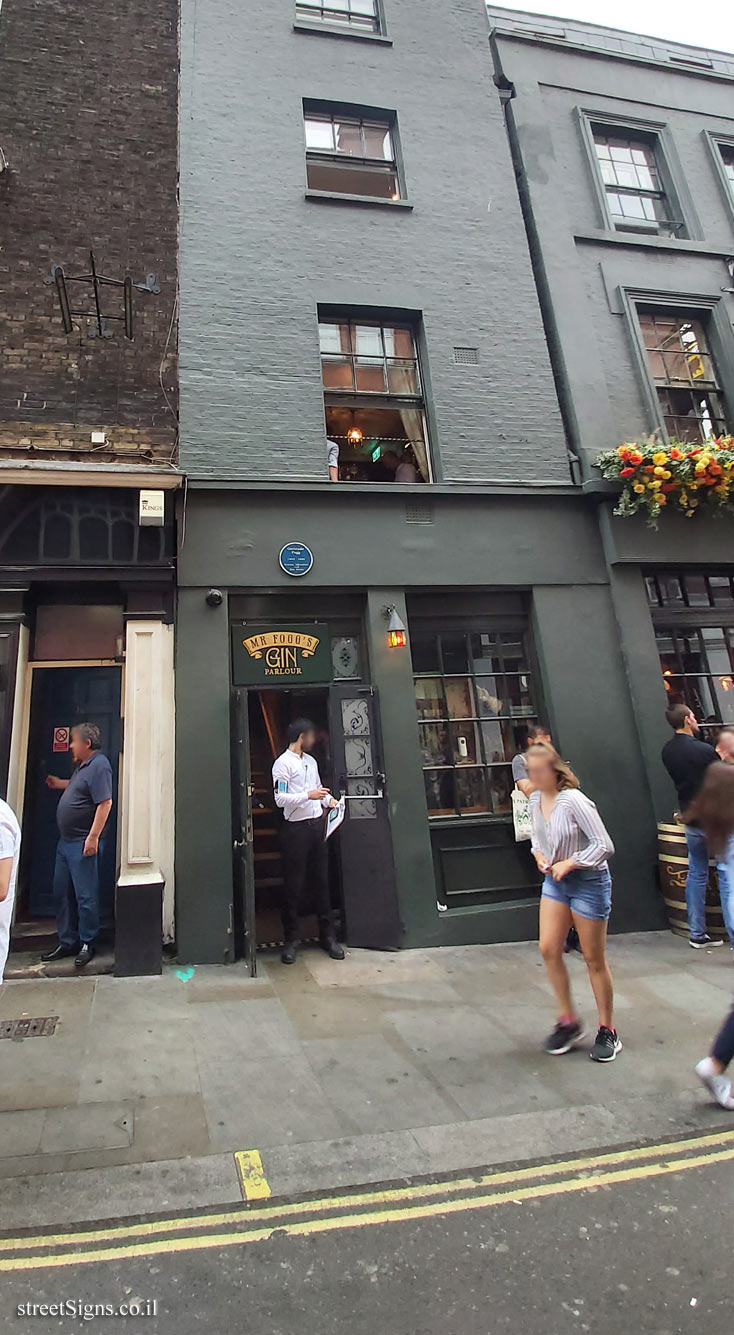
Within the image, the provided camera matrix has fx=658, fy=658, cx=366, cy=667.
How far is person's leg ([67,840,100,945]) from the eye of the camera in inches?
231

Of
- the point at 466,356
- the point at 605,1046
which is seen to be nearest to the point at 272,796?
the point at 605,1046

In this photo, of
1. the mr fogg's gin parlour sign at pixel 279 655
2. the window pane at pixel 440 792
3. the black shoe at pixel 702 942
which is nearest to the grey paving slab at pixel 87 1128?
the mr fogg's gin parlour sign at pixel 279 655

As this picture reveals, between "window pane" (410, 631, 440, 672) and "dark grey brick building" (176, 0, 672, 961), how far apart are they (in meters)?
0.03

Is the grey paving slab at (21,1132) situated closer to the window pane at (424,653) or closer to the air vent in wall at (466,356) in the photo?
the window pane at (424,653)

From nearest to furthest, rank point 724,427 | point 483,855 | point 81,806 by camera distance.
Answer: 1. point 81,806
2. point 483,855
3. point 724,427

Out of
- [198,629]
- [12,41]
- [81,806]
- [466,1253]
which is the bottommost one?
[466,1253]

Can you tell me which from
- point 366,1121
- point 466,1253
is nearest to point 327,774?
point 366,1121

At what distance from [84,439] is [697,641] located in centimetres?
759

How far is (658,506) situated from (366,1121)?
6968 millimetres

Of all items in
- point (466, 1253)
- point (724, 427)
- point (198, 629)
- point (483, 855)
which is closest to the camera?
point (466, 1253)

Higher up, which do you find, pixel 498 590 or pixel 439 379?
pixel 439 379

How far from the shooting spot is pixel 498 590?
25.4ft

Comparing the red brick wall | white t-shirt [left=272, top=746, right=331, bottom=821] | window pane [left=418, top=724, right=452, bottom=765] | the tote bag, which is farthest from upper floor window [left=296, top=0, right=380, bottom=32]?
the tote bag

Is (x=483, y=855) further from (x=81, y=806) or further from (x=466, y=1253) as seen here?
(x=466, y=1253)
